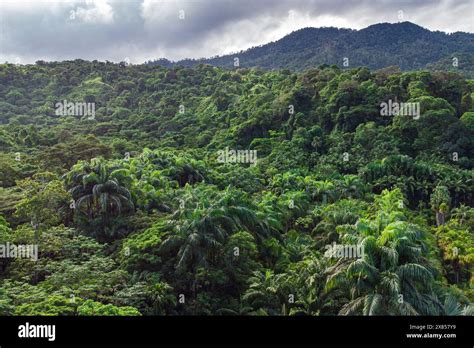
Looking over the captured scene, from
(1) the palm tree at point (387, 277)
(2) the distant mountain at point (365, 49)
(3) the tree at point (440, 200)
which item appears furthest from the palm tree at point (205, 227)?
(2) the distant mountain at point (365, 49)

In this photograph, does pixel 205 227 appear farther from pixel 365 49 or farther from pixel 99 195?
pixel 365 49

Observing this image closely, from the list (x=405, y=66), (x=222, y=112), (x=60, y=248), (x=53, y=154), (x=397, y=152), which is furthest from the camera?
(x=405, y=66)

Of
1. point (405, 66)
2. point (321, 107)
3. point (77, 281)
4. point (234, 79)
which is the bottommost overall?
point (77, 281)

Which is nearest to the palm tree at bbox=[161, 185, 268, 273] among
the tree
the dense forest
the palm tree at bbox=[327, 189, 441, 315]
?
the dense forest

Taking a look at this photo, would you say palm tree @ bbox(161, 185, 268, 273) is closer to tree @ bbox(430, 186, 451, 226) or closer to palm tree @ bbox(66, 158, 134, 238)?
palm tree @ bbox(66, 158, 134, 238)

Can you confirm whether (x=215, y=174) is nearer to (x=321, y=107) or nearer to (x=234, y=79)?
(x=321, y=107)
